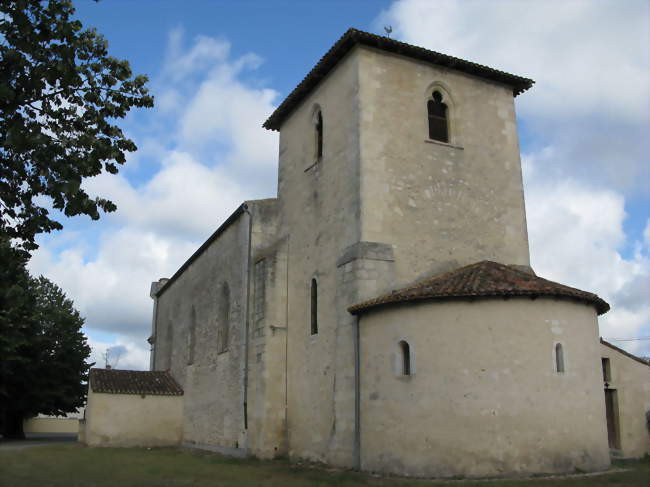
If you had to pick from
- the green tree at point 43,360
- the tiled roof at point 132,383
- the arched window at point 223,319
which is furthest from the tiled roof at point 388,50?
the green tree at point 43,360

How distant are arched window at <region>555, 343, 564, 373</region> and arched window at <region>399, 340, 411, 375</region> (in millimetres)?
3102

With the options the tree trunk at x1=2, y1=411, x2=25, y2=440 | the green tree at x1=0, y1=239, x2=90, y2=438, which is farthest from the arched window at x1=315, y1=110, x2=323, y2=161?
the tree trunk at x1=2, y1=411, x2=25, y2=440

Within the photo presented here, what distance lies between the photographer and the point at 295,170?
20.1 meters

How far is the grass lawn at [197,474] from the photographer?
11.8m

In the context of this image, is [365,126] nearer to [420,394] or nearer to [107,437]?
[420,394]

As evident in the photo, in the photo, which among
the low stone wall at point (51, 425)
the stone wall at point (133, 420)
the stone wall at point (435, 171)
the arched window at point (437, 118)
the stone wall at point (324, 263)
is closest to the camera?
the stone wall at point (324, 263)

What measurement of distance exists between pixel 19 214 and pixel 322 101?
1012 centimetres

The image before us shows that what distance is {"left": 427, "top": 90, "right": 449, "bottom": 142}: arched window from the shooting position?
58.7 feet

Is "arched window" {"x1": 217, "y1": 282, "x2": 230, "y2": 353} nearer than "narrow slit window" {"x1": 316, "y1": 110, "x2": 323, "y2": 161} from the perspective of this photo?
No

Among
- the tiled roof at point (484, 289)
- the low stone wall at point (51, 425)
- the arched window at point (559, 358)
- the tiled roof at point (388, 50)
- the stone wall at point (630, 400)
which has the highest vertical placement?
the tiled roof at point (388, 50)

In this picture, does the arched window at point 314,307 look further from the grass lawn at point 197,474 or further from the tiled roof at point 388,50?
the tiled roof at point 388,50

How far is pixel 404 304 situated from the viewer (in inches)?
541

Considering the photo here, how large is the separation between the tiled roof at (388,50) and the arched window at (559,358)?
8.91 m

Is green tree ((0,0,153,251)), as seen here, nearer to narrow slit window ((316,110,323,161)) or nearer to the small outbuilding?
narrow slit window ((316,110,323,161))
